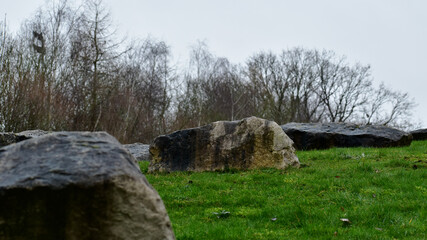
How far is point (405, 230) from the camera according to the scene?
6273 mm

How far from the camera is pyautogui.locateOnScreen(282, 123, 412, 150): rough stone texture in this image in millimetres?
17172

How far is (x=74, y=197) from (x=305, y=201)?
5.78 m

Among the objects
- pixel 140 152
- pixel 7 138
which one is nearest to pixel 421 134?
pixel 140 152

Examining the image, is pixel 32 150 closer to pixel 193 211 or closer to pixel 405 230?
pixel 193 211

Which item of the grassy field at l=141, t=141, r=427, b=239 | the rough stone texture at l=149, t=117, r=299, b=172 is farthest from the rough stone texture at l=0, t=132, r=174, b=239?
the rough stone texture at l=149, t=117, r=299, b=172

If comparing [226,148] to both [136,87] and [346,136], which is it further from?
[136,87]

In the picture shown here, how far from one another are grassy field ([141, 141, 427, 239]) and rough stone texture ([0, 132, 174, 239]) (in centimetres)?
256

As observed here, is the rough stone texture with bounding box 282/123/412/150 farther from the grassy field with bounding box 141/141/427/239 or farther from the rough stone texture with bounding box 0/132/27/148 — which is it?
the rough stone texture with bounding box 0/132/27/148

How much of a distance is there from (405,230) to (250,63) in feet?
168

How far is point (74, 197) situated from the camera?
345cm

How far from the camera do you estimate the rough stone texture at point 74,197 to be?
11.2ft

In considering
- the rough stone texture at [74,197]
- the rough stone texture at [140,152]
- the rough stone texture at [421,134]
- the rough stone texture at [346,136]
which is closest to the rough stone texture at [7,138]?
the rough stone texture at [140,152]

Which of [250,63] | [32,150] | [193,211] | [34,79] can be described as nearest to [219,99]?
[250,63]

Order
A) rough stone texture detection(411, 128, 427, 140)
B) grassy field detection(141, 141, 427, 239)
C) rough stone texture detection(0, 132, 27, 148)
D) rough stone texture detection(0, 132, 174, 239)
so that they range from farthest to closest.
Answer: rough stone texture detection(411, 128, 427, 140) < rough stone texture detection(0, 132, 27, 148) < grassy field detection(141, 141, 427, 239) < rough stone texture detection(0, 132, 174, 239)
